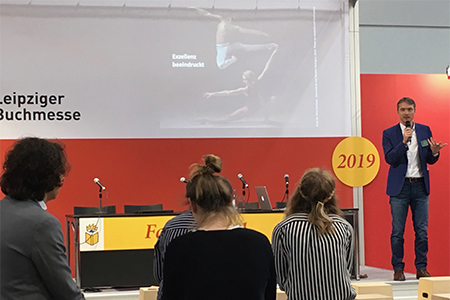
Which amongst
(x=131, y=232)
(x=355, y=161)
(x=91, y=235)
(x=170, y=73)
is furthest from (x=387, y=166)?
(x=91, y=235)

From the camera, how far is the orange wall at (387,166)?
7094 mm

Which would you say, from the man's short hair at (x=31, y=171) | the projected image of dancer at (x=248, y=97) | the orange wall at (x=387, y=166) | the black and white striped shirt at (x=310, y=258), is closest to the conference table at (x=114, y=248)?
the projected image of dancer at (x=248, y=97)

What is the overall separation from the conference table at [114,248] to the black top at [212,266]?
3598 mm

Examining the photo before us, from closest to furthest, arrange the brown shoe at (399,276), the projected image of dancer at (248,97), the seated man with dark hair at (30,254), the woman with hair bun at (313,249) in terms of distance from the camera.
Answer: the seated man with dark hair at (30,254)
the woman with hair bun at (313,249)
the brown shoe at (399,276)
the projected image of dancer at (248,97)

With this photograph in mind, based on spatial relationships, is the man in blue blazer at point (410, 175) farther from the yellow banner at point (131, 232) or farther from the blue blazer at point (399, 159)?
the yellow banner at point (131, 232)

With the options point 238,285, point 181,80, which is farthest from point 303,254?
point 181,80

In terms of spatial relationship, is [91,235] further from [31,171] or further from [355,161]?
[31,171]

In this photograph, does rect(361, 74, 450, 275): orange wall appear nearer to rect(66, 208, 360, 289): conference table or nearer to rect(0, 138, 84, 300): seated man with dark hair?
rect(66, 208, 360, 289): conference table

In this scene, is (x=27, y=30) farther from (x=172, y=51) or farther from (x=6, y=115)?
(x=172, y=51)

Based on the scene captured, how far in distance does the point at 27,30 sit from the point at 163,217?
9.38 feet

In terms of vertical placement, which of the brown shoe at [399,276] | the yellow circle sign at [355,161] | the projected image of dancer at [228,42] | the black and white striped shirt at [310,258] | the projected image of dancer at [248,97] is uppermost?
the projected image of dancer at [228,42]

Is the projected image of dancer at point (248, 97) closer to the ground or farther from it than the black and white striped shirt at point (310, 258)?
farther from it

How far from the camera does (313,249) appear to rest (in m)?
2.44

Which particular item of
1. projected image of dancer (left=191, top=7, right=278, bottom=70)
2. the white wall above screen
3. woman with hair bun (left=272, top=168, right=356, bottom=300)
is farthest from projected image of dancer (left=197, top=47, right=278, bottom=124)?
woman with hair bun (left=272, top=168, right=356, bottom=300)
